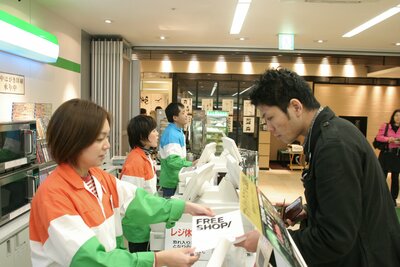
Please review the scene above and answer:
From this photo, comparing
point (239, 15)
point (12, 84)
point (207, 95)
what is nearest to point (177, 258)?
point (12, 84)

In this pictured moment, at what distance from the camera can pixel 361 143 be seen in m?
1.12

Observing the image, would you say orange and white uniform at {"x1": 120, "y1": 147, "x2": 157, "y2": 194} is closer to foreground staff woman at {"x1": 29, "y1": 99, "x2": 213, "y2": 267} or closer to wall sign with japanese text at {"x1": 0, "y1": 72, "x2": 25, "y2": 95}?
foreground staff woman at {"x1": 29, "y1": 99, "x2": 213, "y2": 267}

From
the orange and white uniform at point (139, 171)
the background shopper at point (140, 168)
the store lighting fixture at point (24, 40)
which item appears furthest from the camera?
the store lighting fixture at point (24, 40)

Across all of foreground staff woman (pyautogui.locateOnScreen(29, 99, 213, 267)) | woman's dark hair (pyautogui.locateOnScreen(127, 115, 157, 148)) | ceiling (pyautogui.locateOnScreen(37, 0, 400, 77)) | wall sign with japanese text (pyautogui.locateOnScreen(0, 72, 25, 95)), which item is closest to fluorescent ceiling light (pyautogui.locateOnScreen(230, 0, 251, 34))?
ceiling (pyautogui.locateOnScreen(37, 0, 400, 77))

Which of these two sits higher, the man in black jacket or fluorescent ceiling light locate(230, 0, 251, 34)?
fluorescent ceiling light locate(230, 0, 251, 34)

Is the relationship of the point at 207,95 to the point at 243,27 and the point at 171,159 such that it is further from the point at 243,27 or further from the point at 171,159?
the point at 171,159

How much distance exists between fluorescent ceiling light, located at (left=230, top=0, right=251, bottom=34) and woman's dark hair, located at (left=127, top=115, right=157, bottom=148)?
227 cm

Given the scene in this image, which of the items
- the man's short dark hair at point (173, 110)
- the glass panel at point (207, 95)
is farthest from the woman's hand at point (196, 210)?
the glass panel at point (207, 95)

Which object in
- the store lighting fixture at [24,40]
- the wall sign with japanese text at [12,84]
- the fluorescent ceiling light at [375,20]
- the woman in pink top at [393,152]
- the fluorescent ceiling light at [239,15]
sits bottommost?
the woman in pink top at [393,152]

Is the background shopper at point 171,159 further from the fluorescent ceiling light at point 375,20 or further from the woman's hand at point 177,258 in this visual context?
the fluorescent ceiling light at point 375,20

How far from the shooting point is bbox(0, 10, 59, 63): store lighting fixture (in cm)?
304

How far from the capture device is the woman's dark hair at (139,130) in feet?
9.05

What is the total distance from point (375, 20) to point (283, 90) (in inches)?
179

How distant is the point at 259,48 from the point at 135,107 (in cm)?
305
